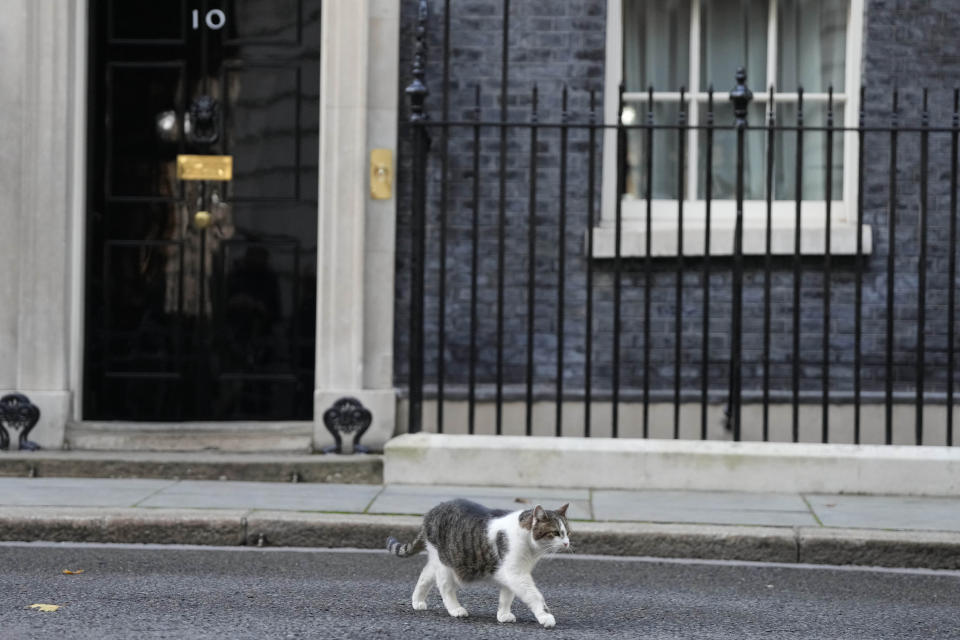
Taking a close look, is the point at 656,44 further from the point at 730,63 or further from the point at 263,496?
the point at 263,496

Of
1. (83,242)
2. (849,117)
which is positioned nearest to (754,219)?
(849,117)

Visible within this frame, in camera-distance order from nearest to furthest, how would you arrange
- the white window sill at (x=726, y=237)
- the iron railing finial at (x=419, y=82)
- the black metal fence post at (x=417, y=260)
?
the iron railing finial at (x=419, y=82)
the black metal fence post at (x=417, y=260)
the white window sill at (x=726, y=237)

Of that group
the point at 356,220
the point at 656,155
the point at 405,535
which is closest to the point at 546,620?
the point at 405,535

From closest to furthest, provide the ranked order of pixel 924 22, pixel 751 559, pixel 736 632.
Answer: pixel 736 632, pixel 751 559, pixel 924 22

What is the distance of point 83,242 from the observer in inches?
357

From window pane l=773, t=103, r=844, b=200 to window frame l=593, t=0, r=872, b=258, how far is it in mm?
50

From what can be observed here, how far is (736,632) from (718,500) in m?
2.60

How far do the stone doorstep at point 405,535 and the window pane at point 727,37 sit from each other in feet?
12.0

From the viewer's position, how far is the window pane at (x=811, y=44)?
9.28 metres

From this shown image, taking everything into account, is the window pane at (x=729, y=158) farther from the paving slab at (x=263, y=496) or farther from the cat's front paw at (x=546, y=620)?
the cat's front paw at (x=546, y=620)

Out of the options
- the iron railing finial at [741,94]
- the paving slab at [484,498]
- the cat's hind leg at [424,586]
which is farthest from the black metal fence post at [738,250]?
the cat's hind leg at [424,586]

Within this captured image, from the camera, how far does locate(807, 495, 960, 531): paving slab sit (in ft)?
23.0

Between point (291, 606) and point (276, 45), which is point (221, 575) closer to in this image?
point (291, 606)

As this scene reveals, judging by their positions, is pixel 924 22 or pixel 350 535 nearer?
pixel 350 535
